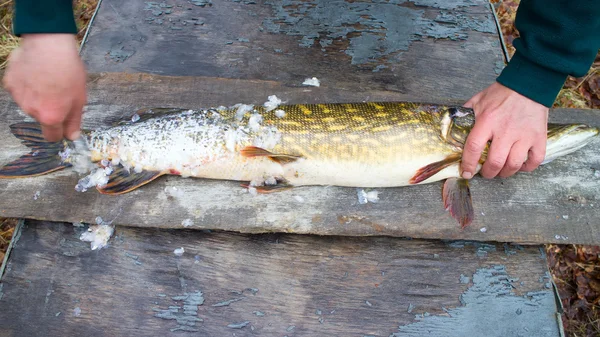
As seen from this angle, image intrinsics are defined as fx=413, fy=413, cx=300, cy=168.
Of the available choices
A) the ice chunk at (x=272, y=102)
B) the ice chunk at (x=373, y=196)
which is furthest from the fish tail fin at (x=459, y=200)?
the ice chunk at (x=272, y=102)

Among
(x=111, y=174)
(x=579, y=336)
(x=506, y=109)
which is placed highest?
(x=506, y=109)

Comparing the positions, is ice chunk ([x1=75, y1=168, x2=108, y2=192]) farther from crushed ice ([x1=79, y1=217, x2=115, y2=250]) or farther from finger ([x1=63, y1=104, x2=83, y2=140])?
finger ([x1=63, y1=104, x2=83, y2=140])

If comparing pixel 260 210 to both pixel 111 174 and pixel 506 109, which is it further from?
pixel 506 109

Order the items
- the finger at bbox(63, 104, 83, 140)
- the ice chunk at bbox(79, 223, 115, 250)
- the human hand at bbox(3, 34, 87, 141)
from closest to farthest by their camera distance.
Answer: the human hand at bbox(3, 34, 87, 141)
the finger at bbox(63, 104, 83, 140)
the ice chunk at bbox(79, 223, 115, 250)

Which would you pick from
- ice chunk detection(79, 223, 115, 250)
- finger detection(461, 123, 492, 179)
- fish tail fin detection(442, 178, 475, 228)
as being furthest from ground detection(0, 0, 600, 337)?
finger detection(461, 123, 492, 179)

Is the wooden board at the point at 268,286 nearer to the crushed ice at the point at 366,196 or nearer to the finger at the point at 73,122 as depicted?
the crushed ice at the point at 366,196

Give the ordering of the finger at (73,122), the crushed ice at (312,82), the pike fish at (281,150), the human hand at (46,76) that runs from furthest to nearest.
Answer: the crushed ice at (312,82) → the pike fish at (281,150) → the finger at (73,122) → the human hand at (46,76)

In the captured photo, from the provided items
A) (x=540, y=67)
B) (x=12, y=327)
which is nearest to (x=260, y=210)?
(x=12, y=327)
